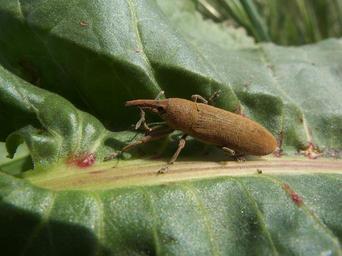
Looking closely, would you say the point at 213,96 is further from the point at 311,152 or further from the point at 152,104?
the point at 311,152

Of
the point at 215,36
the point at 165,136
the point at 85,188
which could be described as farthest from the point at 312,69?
the point at 85,188

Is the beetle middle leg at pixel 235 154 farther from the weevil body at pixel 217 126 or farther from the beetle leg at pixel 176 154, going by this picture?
the beetle leg at pixel 176 154

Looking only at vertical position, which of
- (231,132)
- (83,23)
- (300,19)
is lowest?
(300,19)

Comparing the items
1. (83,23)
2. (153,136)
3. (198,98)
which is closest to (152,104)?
(153,136)

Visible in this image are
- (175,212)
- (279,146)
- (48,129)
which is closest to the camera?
(175,212)

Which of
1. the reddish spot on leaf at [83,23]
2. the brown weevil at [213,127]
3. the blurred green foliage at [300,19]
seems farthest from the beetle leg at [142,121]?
the blurred green foliage at [300,19]

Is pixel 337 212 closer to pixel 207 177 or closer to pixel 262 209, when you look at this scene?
pixel 262 209
